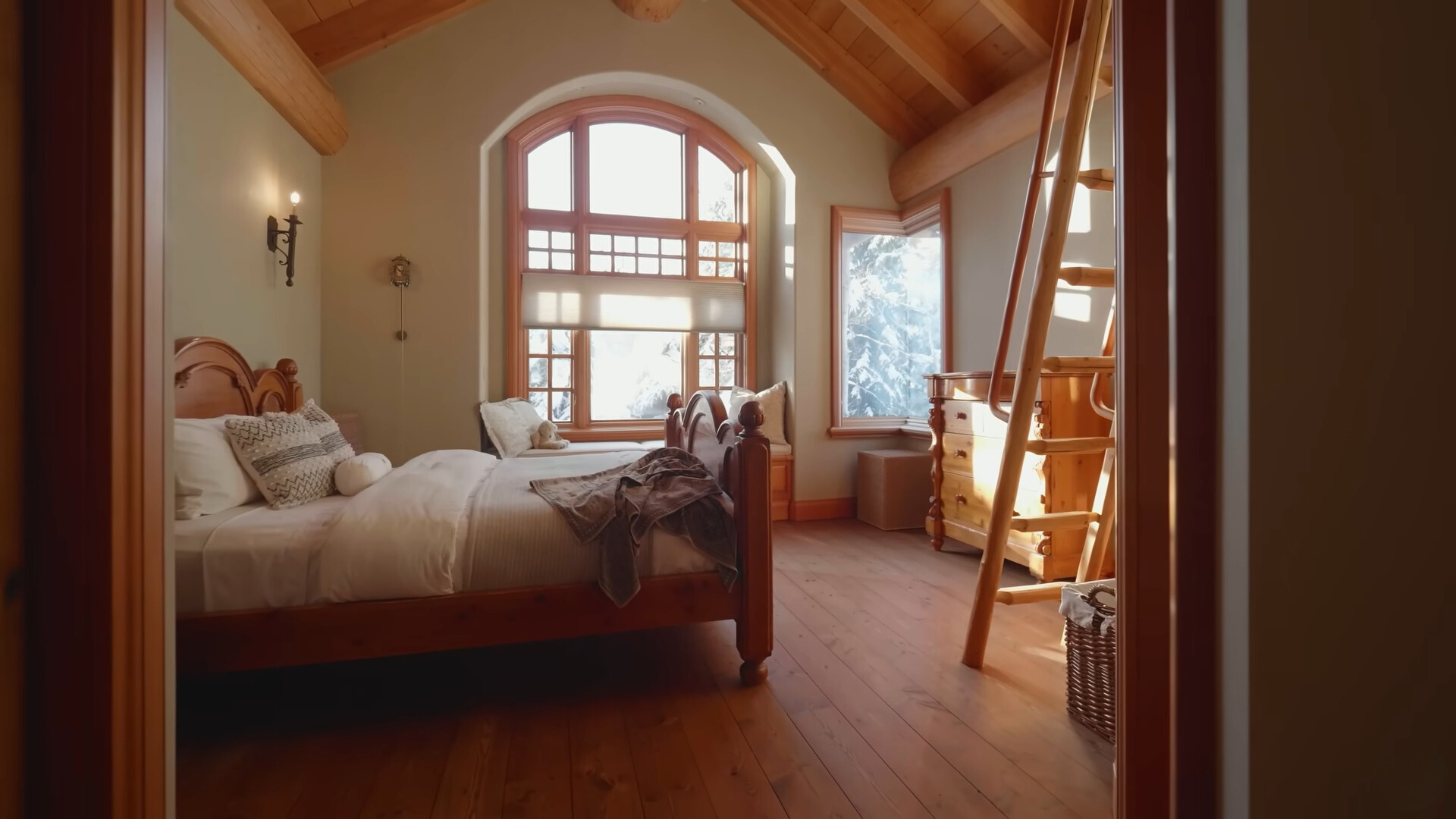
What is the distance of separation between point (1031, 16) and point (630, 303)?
9.96 ft

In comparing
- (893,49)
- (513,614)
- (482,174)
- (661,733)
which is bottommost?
(661,733)

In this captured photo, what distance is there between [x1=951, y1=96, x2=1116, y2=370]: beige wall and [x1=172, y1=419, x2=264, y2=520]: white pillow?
134 inches

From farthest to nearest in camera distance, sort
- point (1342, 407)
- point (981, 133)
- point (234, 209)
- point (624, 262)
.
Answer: point (624, 262) → point (981, 133) → point (234, 209) → point (1342, 407)

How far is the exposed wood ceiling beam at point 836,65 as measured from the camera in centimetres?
449

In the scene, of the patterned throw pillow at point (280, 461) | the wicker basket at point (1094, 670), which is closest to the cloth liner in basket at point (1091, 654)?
the wicker basket at point (1094, 670)

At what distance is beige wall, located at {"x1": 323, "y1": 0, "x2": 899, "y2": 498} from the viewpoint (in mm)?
3955

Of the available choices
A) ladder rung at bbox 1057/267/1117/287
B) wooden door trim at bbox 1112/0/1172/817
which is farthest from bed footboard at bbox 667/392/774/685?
wooden door trim at bbox 1112/0/1172/817

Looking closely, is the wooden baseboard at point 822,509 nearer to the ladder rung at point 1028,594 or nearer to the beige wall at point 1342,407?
the ladder rung at point 1028,594

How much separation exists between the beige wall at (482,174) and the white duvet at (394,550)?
214 centimetres

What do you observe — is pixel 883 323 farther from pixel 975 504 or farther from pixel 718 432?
pixel 718 432

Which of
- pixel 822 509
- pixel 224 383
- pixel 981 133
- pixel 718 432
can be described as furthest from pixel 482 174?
pixel 822 509

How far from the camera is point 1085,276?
1.84m

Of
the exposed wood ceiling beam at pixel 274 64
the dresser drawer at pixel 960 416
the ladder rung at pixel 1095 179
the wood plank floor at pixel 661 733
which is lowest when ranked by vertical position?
the wood plank floor at pixel 661 733

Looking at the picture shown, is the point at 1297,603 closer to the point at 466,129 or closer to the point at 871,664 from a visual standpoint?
the point at 871,664
